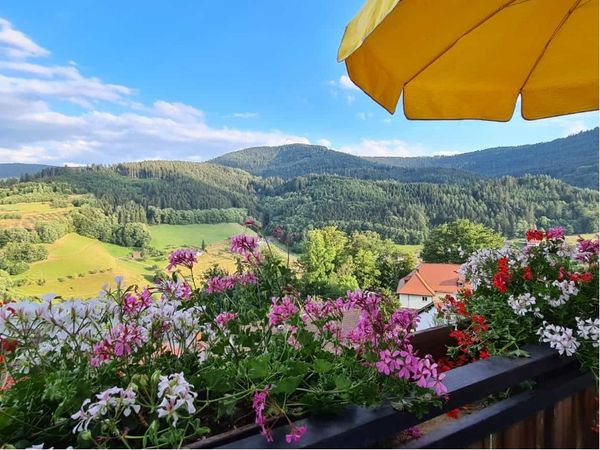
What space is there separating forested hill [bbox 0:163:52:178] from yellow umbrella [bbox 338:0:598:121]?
7599 mm

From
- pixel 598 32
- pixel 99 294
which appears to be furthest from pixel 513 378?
pixel 598 32

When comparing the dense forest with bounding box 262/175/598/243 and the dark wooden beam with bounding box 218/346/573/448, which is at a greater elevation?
the dense forest with bounding box 262/175/598/243

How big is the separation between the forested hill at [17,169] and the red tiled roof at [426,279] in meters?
6.93

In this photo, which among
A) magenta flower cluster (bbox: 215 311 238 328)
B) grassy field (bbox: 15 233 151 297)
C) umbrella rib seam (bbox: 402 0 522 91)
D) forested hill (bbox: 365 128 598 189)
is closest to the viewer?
magenta flower cluster (bbox: 215 311 238 328)

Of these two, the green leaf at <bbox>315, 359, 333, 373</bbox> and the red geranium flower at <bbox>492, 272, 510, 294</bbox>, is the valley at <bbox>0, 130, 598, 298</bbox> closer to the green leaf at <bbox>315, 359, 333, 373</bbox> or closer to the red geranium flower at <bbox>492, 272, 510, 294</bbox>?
the red geranium flower at <bbox>492, 272, 510, 294</bbox>

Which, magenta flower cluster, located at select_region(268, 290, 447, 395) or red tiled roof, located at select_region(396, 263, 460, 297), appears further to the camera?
red tiled roof, located at select_region(396, 263, 460, 297)

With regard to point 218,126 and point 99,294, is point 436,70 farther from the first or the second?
point 218,126

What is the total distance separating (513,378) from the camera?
3.83 feet

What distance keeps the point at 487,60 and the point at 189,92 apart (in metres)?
20.7

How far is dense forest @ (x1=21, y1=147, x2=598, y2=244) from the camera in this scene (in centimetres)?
427

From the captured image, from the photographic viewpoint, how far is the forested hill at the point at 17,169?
730cm

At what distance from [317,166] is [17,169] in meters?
5.24

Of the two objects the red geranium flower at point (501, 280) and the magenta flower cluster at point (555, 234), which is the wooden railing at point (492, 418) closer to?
the red geranium flower at point (501, 280)

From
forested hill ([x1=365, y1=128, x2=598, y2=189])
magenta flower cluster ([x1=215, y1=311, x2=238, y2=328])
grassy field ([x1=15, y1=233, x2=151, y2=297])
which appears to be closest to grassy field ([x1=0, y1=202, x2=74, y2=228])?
grassy field ([x1=15, y1=233, x2=151, y2=297])
